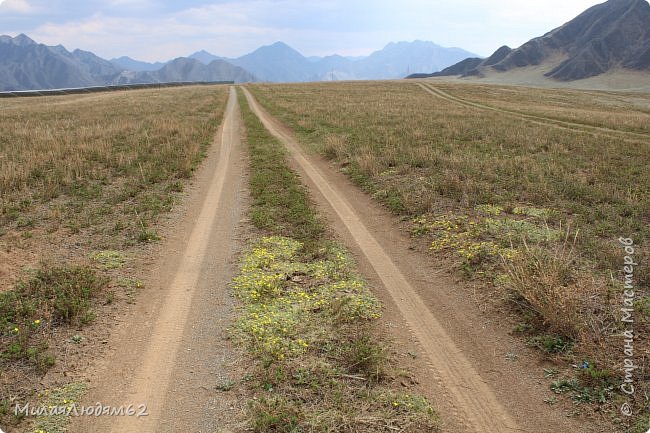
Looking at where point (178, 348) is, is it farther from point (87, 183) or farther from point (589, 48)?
point (589, 48)

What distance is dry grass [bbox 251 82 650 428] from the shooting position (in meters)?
6.27

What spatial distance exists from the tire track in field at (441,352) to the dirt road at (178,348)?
9.06 feet

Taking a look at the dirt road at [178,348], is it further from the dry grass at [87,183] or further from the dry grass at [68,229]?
the dry grass at [87,183]

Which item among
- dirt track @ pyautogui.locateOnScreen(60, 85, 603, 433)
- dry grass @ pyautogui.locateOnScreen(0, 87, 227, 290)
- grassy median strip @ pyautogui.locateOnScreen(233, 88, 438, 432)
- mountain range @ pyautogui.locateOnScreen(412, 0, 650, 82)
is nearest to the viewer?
grassy median strip @ pyautogui.locateOnScreen(233, 88, 438, 432)

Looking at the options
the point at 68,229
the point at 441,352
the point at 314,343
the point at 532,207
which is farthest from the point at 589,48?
the point at 314,343

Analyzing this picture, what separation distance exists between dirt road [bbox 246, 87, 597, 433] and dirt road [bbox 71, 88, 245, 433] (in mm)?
2753

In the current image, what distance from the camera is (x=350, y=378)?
5246 millimetres

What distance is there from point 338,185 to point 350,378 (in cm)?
1038

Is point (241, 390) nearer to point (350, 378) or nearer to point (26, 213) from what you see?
point (350, 378)

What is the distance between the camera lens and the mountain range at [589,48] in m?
145

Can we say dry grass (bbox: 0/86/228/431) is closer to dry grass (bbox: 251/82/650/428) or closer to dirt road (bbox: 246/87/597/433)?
dirt road (bbox: 246/87/597/433)

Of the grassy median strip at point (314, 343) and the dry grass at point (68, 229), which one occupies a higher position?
the dry grass at point (68, 229)

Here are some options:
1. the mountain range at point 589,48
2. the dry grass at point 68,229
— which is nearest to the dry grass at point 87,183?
the dry grass at point 68,229

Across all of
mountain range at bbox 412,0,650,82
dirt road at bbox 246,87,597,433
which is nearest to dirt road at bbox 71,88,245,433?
dirt road at bbox 246,87,597,433
